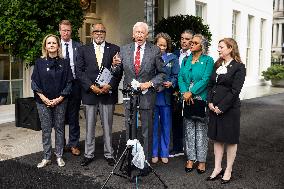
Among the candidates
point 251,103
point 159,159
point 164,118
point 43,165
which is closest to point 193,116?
point 164,118

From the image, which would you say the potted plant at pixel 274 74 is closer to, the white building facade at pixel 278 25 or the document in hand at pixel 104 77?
the document in hand at pixel 104 77

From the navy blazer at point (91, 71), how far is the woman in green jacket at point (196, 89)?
92 centimetres

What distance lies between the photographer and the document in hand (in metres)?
5.30

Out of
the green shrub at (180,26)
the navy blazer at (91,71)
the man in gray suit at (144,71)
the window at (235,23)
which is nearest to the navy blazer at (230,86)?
the man in gray suit at (144,71)

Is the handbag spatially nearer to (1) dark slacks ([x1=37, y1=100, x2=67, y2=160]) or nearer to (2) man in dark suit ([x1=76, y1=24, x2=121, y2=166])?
(2) man in dark suit ([x1=76, y1=24, x2=121, y2=166])

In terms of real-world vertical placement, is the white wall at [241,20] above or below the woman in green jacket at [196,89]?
above

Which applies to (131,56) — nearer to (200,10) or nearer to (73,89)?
(73,89)

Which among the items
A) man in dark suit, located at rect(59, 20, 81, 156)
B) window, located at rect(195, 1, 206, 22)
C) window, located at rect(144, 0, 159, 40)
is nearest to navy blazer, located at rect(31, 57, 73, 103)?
man in dark suit, located at rect(59, 20, 81, 156)

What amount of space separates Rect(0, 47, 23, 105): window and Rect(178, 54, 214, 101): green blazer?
15.6 feet

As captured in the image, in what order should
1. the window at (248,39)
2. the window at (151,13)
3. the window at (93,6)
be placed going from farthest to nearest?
the window at (248,39) < the window at (151,13) < the window at (93,6)

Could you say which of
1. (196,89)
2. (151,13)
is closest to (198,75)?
(196,89)

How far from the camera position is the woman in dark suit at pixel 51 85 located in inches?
209

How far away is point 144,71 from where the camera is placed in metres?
5.14

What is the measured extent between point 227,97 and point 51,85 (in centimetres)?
226
